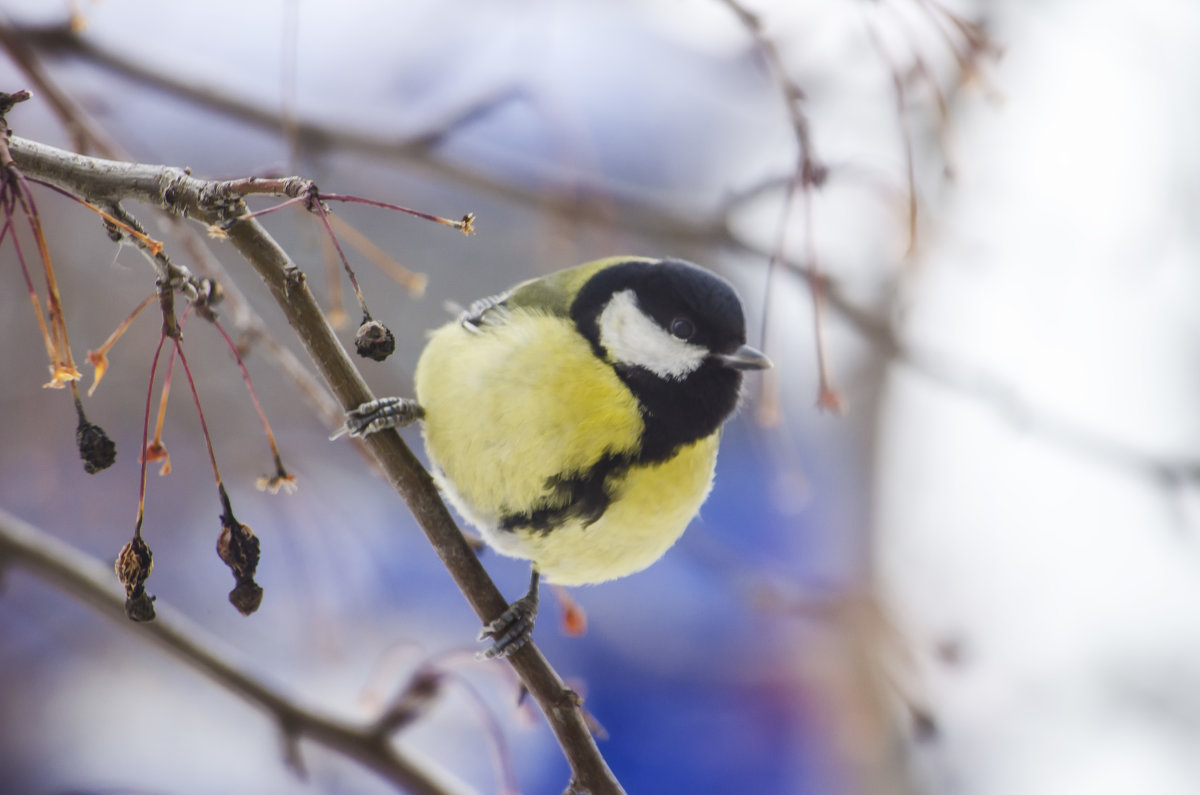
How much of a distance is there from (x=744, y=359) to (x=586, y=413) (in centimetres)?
15

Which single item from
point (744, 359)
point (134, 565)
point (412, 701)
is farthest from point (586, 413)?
point (134, 565)

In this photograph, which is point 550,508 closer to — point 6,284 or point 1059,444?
point 1059,444

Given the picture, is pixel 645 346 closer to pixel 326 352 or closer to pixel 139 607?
pixel 326 352

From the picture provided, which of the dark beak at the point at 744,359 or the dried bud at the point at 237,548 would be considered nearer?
the dried bud at the point at 237,548

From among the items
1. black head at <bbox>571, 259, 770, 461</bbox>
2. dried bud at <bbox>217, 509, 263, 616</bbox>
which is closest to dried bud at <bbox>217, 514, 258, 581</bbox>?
dried bud at <bbox>217, 509, 263, 616</bbox>

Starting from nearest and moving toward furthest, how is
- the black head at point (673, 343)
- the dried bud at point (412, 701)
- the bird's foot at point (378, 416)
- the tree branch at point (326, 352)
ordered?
the tree branch at point (326, 352), the bird's foot at point (378, 416), the dried bud at point (412, 701), the black head at point (673, 343)

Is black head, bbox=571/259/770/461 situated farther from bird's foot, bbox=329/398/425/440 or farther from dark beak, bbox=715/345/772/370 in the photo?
bird's foot, bbox=329/398/425/440

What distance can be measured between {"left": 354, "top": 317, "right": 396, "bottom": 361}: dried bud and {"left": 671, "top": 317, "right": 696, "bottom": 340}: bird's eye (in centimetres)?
44

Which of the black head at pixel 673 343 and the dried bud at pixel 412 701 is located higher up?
the black head at pixel 673 343

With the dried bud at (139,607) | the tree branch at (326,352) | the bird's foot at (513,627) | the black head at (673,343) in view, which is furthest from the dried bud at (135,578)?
the black head at (673,343)

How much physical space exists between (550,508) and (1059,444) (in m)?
0.50

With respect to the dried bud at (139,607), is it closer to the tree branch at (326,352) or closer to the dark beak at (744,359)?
the tree branch at (326,352)

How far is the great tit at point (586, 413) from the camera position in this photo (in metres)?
0.77

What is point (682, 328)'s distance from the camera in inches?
33.5
